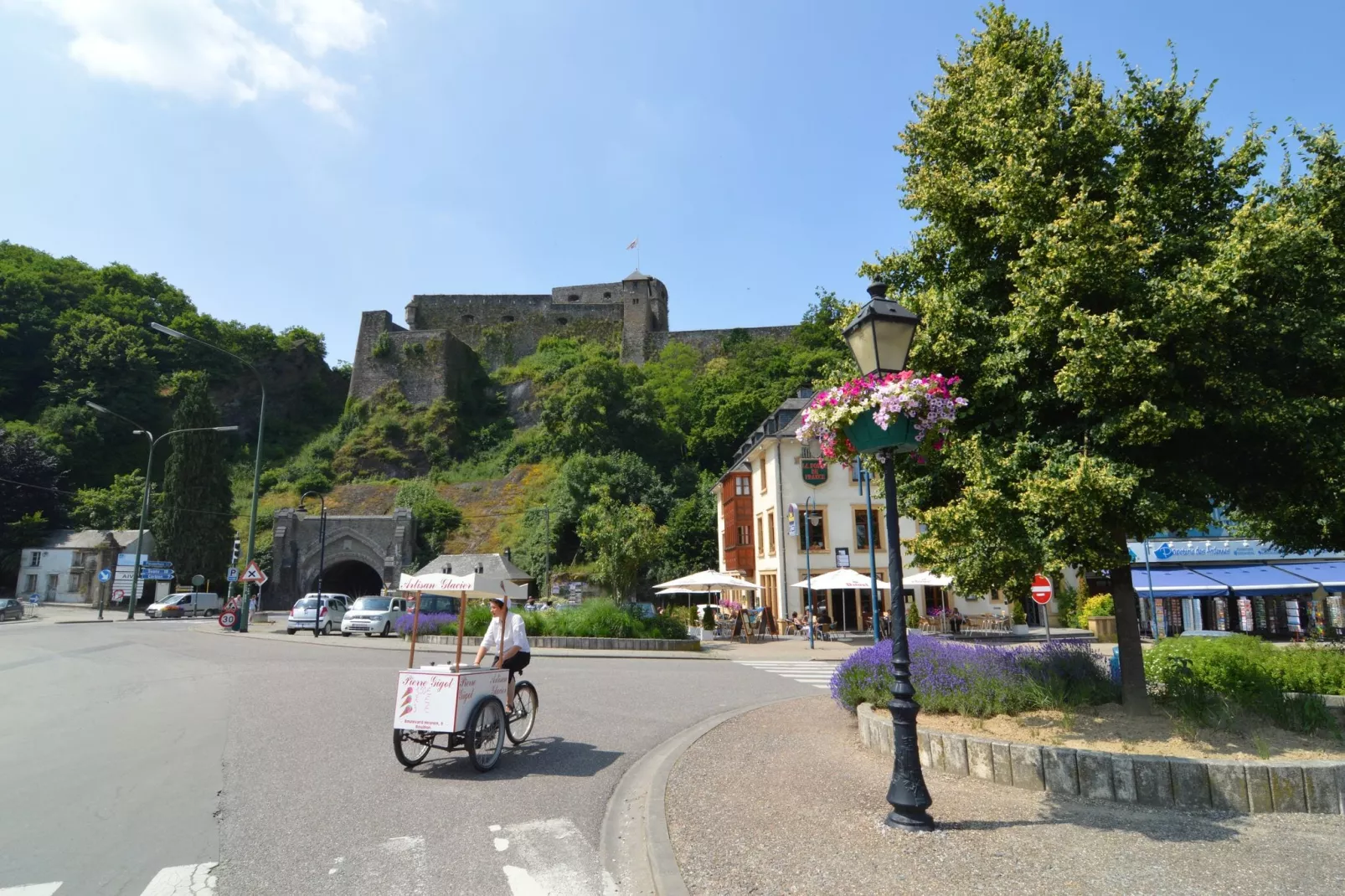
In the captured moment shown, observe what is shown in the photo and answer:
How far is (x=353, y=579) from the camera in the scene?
192ft

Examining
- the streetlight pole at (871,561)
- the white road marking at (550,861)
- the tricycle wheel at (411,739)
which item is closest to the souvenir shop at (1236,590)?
the streetlight pole at (871,561)

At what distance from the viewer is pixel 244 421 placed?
75.4 m

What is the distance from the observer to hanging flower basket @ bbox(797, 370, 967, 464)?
577 centimetres

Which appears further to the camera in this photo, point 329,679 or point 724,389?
point 724,389

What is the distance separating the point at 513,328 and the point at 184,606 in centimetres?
4956

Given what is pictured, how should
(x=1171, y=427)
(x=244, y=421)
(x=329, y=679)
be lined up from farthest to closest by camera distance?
(x=244, y=421), (x=329, y=679), (x=1171, y=427)

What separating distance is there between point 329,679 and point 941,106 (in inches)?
519

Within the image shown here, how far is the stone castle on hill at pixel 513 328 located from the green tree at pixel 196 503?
69.1 feet

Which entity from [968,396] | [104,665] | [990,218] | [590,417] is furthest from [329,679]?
[590,417]

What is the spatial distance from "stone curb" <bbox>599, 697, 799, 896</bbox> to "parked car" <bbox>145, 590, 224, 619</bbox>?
42019 millimetres

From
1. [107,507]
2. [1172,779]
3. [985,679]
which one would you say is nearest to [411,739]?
[985,679]

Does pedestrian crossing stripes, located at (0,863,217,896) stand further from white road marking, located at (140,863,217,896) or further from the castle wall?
the castle wall

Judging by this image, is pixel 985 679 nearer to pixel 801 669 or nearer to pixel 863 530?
pixel 801 669

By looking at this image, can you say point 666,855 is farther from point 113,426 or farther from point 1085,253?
Answer: point 113,426
